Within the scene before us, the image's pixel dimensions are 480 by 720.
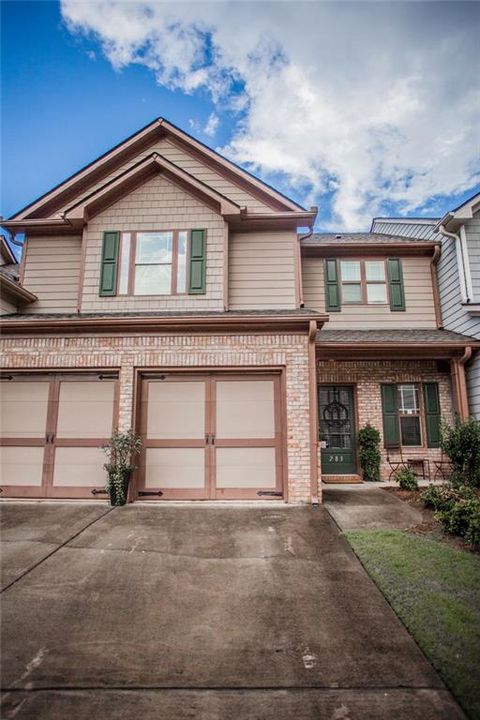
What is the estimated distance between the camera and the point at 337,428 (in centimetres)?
961

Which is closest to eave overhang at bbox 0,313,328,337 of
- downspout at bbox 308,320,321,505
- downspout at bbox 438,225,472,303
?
downspout at bbox 308,320,321,505

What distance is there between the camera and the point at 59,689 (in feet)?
7.55

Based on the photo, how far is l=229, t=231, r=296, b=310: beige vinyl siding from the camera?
27.9 ft

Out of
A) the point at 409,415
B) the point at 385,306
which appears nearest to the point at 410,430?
the point at 409,415

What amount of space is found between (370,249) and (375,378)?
3.76 m

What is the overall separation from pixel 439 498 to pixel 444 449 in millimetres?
2208

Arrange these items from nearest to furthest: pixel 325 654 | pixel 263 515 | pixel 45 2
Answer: pixel 325 654, pixel 263 515, pixel 45 2

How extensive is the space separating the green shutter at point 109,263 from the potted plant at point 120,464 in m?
3.30

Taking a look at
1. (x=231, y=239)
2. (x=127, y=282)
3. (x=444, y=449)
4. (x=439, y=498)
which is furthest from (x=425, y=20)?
(x=439, y=498)

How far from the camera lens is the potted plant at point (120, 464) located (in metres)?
6.64

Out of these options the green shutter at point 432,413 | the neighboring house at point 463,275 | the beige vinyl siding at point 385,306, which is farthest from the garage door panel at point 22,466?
the neighboring house at point 463,275

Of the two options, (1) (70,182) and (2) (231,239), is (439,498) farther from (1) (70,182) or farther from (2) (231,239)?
(1) (70,182)

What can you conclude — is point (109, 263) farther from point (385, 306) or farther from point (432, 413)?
point (432, 413)

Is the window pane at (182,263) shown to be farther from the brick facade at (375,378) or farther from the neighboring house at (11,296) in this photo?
the brick facade at (375,378)
